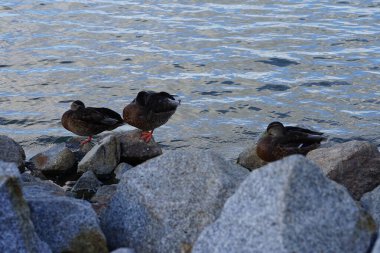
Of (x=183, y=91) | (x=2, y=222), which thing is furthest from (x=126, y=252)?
(x=183, y=91)

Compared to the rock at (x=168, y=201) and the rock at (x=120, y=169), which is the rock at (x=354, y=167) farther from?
the rock at (x=120, y=169)

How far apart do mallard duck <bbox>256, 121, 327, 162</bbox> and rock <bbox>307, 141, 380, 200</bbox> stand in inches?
37.1

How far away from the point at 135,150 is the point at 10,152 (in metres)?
1.63

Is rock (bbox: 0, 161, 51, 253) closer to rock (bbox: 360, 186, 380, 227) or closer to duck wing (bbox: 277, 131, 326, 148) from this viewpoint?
rock (bbox: 360, 186, 380, 227)

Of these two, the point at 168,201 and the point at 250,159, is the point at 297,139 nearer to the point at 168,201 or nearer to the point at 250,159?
the point at 250,159

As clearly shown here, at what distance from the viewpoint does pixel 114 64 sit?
16.0m

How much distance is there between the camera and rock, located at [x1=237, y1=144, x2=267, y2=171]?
420 inches

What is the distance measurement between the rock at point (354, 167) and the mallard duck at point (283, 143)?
94 centimetres

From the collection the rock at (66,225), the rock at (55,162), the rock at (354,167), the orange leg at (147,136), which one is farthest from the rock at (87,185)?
the rock at (66,225)

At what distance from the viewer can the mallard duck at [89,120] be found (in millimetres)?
11141

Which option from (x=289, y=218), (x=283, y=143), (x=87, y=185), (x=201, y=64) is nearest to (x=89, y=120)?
(x=87, y=185)

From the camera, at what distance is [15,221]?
19.0ft

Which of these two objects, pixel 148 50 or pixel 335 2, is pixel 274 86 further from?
pixel 335 2

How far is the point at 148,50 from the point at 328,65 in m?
3.75
